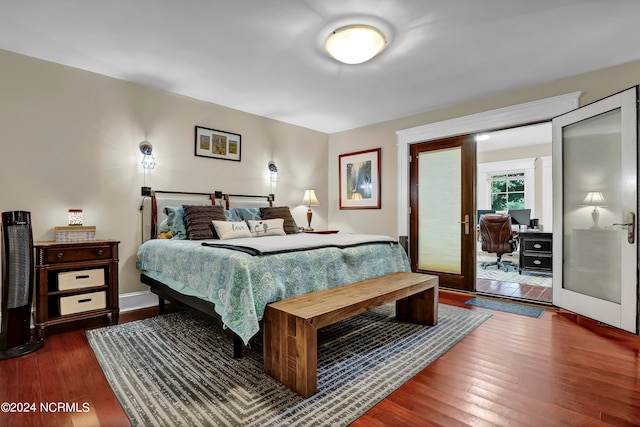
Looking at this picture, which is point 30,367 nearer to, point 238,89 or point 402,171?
point 238,89

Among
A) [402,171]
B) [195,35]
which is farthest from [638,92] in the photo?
[195,35]

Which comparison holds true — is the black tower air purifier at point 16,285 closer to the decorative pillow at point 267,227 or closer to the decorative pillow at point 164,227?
the decorative pillow at point 164,227

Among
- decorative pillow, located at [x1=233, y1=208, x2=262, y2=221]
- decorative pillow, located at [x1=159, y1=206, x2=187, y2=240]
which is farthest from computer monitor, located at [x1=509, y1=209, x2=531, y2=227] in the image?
decorative pillow, located at [x1=159, y1=206, x2=187, y2=240]

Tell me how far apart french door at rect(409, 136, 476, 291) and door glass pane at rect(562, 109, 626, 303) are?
1.06 m

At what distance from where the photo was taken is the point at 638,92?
2.71 metres

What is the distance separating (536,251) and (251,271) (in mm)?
5111

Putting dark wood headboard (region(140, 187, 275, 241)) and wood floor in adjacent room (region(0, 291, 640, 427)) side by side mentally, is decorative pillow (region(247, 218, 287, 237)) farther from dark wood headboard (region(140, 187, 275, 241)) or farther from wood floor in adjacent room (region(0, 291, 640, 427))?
wood floor in adjacent room (region(0, 291, 640, 427))

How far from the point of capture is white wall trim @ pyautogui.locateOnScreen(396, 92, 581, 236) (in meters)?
3.54

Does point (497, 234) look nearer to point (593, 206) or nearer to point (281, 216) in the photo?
point (593, 206)

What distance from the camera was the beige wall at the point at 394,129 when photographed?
326cm

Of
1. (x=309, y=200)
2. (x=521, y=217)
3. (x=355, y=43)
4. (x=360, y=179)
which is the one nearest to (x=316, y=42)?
(x=355, y=43)

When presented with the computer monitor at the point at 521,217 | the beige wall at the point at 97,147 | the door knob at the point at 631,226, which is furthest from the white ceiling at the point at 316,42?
the computer monitor at the point at 521,217

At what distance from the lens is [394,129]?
196 inches

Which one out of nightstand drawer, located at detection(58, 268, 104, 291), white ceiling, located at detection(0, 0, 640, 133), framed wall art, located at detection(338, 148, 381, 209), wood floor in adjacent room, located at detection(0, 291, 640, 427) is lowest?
wood floor in adjacent room, located at detection(0, 291, 640, 427)
